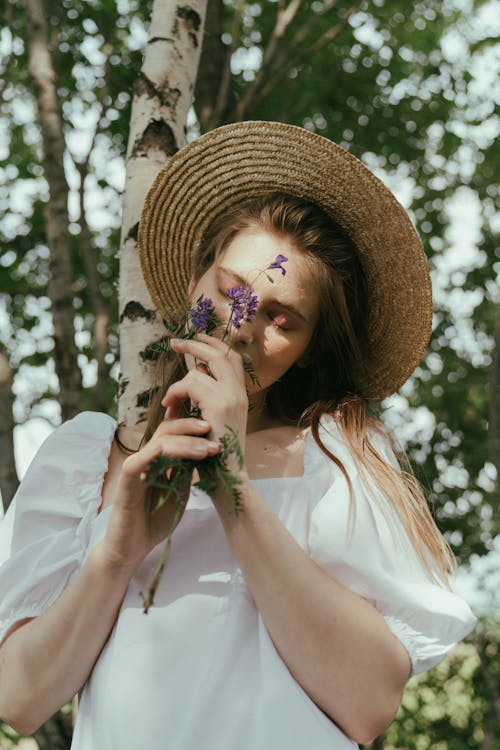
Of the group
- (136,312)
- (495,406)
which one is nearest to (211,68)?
(495,406)

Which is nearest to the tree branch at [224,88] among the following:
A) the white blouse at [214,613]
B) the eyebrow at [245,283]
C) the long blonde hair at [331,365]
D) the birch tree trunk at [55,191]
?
the birch tree trunk at [55,191]

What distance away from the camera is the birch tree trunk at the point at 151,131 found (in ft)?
8.74

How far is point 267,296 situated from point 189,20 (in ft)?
4.47

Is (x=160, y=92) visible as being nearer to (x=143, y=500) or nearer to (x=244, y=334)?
(x=244, y=334)

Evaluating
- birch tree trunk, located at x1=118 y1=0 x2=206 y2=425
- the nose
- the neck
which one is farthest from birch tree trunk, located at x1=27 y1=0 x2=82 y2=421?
the nose

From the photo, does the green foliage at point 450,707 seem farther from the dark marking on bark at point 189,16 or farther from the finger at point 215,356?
the finger at point 215,356

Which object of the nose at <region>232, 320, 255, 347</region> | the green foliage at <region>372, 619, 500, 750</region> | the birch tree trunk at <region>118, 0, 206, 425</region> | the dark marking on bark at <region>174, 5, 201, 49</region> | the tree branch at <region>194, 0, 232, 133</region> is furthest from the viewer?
the green foliage at <region>372, 619, 500, 750</region>

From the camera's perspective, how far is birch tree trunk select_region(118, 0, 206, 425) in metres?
2.66

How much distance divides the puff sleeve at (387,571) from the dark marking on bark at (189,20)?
1735mm

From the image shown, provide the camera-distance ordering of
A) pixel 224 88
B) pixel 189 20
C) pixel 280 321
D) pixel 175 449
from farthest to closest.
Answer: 1. pixel 224 88
2. pixel 189 20
3. pixel 280 321
4. pixel 175 449

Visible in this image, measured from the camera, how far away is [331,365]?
2438 millimetres

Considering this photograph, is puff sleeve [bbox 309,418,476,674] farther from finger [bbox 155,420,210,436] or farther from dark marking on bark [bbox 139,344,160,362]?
dark marking on bark [bbox 139,344,160,362]

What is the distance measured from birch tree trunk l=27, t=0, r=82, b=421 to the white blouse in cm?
233

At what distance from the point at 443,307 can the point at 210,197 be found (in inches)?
246
